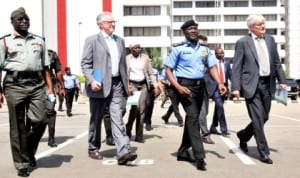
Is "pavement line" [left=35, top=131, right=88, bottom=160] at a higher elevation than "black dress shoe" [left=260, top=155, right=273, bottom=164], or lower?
lower

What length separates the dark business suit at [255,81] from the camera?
767cm

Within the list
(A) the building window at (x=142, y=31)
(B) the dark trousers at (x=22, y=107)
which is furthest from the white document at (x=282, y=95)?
(A) the building window at (x=142, y=31)

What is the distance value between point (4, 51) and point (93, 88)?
131cm

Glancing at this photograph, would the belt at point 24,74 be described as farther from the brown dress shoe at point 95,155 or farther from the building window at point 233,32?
the building window at point 233,32

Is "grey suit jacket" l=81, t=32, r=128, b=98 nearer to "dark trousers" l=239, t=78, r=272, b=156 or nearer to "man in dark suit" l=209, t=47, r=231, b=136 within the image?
"dark trousers" l=239, t=78, r=272, b=156

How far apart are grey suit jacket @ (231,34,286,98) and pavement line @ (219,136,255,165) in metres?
0.91

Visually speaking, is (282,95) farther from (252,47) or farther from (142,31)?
(142,31)

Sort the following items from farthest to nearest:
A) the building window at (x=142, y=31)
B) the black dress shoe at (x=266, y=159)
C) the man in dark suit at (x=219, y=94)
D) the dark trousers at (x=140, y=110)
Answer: the building window at (x=142, y=31) → the man in dark suit at (x=219, y=94) → the dark trousers at (x=140, y=110) → the black dress shoe at (x=266, y=159)

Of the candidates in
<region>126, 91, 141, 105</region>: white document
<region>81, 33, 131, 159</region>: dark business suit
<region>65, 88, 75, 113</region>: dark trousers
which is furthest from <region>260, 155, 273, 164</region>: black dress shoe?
<region>65, 88, 75, 113</region>: dark trousers

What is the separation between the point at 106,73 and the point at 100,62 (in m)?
0.18

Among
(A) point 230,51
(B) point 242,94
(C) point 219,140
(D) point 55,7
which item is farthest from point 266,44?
(A) point 230,51

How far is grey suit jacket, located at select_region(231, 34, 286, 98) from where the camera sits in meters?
7.68

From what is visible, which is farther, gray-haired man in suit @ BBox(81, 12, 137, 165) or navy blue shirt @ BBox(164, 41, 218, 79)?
gray-haired man in suit @ BBox(81, 12, 137, 165)

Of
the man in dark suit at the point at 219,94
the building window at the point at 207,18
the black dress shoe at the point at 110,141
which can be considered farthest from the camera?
the building window at the point at 207,18
